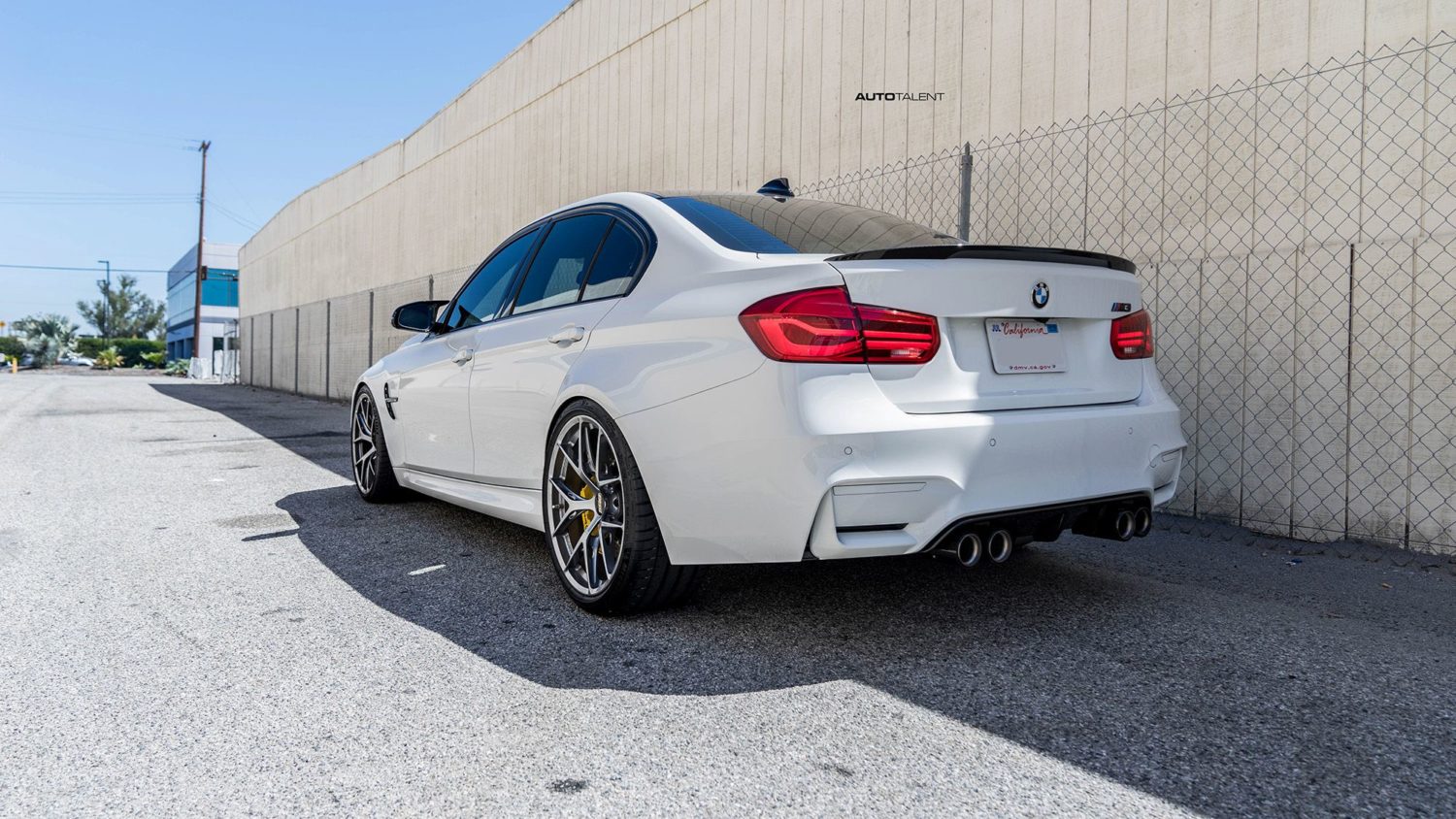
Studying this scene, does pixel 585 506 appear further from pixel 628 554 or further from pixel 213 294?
pixel 213 294

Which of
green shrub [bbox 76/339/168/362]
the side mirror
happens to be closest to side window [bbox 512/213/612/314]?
the side mirror

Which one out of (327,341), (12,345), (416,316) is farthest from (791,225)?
(12,345)

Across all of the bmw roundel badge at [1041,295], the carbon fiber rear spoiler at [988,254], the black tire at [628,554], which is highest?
the carbon fiber rear spoiler at [988,254]

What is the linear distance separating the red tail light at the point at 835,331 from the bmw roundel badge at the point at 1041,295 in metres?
0.43

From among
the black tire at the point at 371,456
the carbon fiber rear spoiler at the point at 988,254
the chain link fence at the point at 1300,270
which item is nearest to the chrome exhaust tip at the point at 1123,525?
the carbon fiber rear spoiler at the point at 988,254

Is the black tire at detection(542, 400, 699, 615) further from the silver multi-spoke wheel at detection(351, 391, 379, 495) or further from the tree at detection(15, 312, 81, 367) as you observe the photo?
the tree at detection(15, 312, 81, 367)

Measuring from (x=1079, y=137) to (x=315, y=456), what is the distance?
682 centimetres

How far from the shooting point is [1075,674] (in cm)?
271

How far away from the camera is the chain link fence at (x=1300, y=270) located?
440 centimetres

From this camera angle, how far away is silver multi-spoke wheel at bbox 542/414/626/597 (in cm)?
318

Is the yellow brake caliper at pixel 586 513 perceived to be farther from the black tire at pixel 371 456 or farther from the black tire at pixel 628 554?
the black tire at pixel 371 456

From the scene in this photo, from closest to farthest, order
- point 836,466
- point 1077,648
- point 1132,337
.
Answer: point 836,466, point 1077,648, point 1132,337

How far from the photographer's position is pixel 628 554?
9.96 ft

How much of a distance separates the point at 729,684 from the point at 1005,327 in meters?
1.31
